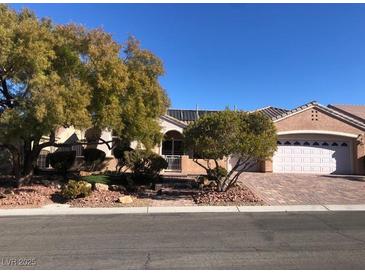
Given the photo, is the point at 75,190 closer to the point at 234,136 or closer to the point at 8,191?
the point at 8,191

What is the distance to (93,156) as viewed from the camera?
84.7ft

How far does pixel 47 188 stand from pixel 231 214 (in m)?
9.17

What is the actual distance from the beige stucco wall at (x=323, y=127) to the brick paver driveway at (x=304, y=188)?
369cm

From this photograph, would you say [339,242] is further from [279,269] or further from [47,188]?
[47,188]

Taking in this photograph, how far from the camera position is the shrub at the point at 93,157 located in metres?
25.7

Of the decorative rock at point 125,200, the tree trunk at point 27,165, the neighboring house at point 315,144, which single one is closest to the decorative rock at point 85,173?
the neighboring house at point 315,144

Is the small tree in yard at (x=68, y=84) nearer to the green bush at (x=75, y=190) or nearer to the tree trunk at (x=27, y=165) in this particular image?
the tree trunk at (x=27, y=165)

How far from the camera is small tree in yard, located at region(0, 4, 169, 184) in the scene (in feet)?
49.8

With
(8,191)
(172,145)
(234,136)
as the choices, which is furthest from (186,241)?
(172,145)

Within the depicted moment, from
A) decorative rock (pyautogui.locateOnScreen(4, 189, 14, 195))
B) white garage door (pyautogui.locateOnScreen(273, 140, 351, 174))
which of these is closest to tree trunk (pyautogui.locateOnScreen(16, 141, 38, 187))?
decorative rock (pyautogui.locateOnScreen(4, 189, 14, 195))

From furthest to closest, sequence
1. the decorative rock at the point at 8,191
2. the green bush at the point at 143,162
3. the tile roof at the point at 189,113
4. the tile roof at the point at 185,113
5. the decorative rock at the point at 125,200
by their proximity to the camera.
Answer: the tile roof at the point at 185,113 → the tile roof at the point at 189,113 → the green bush at the point at 143,162 → the decorative rock at the point at 8,191 → the decorative rock at the point at 125,200

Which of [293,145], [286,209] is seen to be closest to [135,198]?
[286,209]

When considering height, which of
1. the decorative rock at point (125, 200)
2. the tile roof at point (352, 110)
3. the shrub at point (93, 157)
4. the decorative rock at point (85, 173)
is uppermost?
the tile roof at point (352, 110)

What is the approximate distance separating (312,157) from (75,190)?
17.1 m
